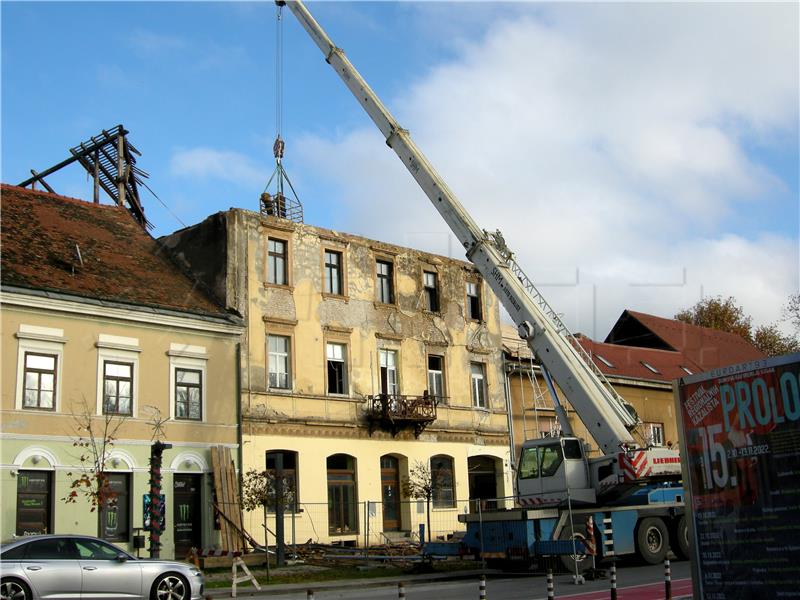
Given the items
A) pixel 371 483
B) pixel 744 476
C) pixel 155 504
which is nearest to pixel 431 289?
pixel 371 483

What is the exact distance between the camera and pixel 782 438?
8.73 m

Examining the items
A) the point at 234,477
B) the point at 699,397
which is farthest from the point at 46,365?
the point at 699,397

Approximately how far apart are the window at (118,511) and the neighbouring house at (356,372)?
407 centimetres

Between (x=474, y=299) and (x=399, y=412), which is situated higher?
(x=474, y=299)

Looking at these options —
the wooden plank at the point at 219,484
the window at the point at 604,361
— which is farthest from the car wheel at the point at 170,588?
the window at the point at 604,361

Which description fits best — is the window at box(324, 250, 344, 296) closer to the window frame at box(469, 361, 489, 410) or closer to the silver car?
the window frame at box(469, 361, 489, 410)

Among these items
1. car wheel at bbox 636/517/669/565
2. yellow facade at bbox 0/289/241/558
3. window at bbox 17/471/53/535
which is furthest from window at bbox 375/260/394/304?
car wheel at bbox 636/517/669/565

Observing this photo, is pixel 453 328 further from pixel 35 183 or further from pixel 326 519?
pixel 35 183

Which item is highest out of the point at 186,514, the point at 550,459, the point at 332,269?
the point at 332,269

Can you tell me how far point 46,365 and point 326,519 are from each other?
1060cm

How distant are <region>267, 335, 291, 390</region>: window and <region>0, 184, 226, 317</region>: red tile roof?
2.26 meters

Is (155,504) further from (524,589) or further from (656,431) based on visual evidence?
(656,431)

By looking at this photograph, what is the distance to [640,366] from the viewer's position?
151ft

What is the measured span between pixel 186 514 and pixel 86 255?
332 inches
